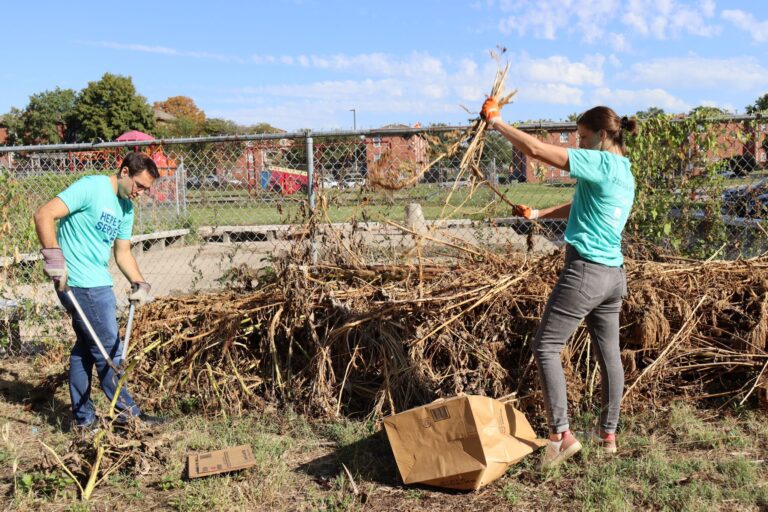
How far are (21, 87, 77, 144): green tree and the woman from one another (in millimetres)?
59236

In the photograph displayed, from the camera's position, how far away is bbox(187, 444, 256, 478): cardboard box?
3445mm

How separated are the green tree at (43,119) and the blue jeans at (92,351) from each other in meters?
57.3

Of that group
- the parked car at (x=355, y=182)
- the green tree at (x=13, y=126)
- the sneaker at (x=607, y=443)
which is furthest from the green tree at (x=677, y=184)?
the green tree at (x=13, y=126)

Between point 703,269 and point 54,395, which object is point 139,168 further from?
point 703,269

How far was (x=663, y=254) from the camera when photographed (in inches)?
198

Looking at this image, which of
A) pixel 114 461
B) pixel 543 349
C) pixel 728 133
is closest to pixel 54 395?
pixel 114 461

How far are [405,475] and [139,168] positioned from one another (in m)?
2.45

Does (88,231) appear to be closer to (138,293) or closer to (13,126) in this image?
(138,293)

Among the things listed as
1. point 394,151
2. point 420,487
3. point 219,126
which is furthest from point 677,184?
point 219,126

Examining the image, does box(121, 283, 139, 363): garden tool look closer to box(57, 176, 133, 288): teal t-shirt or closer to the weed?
box(57, 176, 133, 288): teal t-shirt

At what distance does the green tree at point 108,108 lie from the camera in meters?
49.8

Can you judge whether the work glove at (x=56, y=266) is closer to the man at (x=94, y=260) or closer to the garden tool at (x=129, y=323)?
the man at (x=94, y=260)

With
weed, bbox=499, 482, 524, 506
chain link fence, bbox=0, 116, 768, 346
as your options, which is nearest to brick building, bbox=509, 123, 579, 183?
chain link fence, bbox=0, 116, 768, 346

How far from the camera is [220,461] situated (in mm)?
3529
